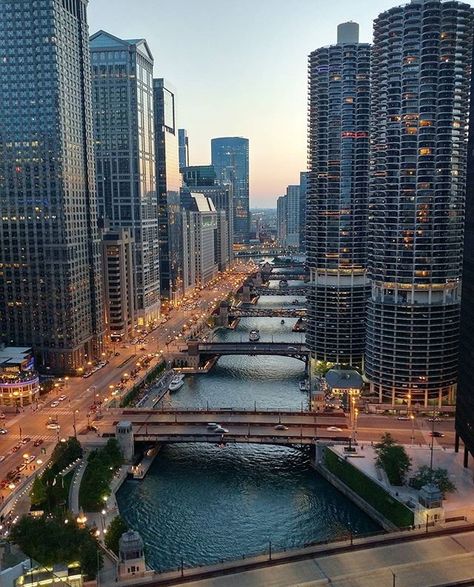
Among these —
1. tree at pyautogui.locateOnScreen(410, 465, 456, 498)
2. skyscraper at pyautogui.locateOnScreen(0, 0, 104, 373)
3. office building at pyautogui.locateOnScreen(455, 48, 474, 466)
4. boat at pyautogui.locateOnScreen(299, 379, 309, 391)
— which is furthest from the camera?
boat at pyautogui.locateOnScreen(299, 379, 309, 391)

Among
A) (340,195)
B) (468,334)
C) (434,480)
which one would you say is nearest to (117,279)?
(340,195)

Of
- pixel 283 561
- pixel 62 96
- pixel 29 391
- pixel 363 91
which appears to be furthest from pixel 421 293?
pixel 62 96

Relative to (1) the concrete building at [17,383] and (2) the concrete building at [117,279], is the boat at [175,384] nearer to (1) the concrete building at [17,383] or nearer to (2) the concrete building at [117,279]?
(1) the concrete building at [17,383]

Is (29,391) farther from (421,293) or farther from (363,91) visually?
(363,91)

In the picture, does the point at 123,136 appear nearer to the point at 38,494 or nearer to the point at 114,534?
the point at 38,494

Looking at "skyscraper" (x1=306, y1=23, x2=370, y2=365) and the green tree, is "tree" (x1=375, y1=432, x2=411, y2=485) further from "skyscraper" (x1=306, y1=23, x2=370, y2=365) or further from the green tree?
"skyscraper" (x1=306, y1=23, x2=370, y2=365)

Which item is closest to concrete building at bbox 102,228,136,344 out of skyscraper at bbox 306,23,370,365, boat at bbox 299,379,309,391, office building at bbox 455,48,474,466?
skyscraper at bbox 306,23,370,365

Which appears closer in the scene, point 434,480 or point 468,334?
point 434,480
